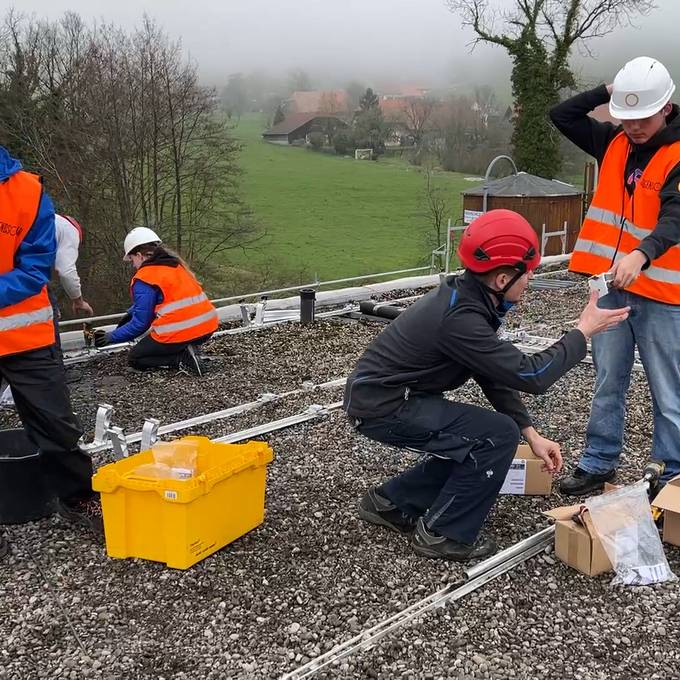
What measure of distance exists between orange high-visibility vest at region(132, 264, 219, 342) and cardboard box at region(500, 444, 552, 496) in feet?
11.1

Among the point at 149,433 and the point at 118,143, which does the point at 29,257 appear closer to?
the point at 149,433

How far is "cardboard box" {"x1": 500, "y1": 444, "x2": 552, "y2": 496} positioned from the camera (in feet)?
13.1

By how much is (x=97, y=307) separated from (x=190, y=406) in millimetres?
12154

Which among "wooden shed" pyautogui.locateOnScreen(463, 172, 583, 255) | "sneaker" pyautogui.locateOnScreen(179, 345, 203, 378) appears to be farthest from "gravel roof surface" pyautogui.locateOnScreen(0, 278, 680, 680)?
"wooden shed" pyautogui.locateOnScreen(463, 172, 583, 255)

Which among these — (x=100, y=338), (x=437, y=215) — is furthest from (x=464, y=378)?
(x=437, y=215)

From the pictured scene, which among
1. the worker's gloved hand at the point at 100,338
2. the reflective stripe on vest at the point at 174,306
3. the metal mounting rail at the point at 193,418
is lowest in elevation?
the metal mounting rail at the point at 193,418

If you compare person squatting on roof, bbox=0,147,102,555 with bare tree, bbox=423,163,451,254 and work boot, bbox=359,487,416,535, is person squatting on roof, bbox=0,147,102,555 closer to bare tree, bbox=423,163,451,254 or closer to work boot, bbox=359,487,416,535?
work boot, bbox=359,487,416,535

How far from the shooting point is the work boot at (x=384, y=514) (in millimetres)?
3689

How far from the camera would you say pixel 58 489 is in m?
3.75

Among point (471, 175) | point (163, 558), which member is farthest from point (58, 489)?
point (471, 175)

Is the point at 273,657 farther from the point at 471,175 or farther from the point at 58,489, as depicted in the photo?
the point at 471,175

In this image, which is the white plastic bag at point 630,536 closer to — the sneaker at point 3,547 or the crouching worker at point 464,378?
the crouching worker at point 464,378

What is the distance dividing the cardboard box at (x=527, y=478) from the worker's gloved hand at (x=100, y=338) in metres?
3.91

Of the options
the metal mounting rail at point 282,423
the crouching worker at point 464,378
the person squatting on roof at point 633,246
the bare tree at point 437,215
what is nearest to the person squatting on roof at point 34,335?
Answer: the metal mounting rail at point 282,423
